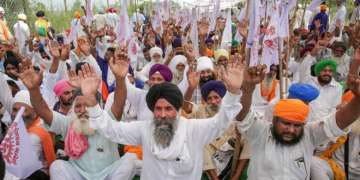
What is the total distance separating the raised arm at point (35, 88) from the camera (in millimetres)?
3104

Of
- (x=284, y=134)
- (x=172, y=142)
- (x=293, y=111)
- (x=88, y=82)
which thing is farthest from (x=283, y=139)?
(x=88, y=82)

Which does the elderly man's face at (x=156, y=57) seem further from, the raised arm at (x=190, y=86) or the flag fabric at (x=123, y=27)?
the raised arm at (x=190, y=86)

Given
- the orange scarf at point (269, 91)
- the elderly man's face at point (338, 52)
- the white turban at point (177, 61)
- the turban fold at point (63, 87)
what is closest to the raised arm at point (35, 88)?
the turban fold at point (63, 87)

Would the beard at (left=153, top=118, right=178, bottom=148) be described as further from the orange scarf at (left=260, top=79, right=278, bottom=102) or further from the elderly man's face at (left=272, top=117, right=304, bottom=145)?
A: the orange scarf at (left=260, top=79, right=278, bottom=102)

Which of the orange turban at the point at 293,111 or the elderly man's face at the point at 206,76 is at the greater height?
the elderly man's face at the point at 206,76

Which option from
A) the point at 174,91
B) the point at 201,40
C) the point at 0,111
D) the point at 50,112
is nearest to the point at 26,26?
the point at 201,40

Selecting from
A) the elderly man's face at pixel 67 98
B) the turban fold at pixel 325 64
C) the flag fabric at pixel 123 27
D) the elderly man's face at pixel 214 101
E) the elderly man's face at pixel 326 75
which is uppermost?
the flag fabric at pixel 123 27

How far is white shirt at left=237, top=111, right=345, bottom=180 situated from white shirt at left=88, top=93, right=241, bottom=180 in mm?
268

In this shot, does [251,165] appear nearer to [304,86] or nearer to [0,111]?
[304,86]

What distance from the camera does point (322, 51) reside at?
719cm

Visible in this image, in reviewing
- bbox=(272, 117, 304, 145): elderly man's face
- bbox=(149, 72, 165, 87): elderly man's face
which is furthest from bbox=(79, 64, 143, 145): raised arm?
bbox=(149, 72, 165, 87): elderly man's face

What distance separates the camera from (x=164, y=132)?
3020 millimetres

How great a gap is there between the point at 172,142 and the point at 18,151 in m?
1.15

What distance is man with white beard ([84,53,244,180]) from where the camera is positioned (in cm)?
301
